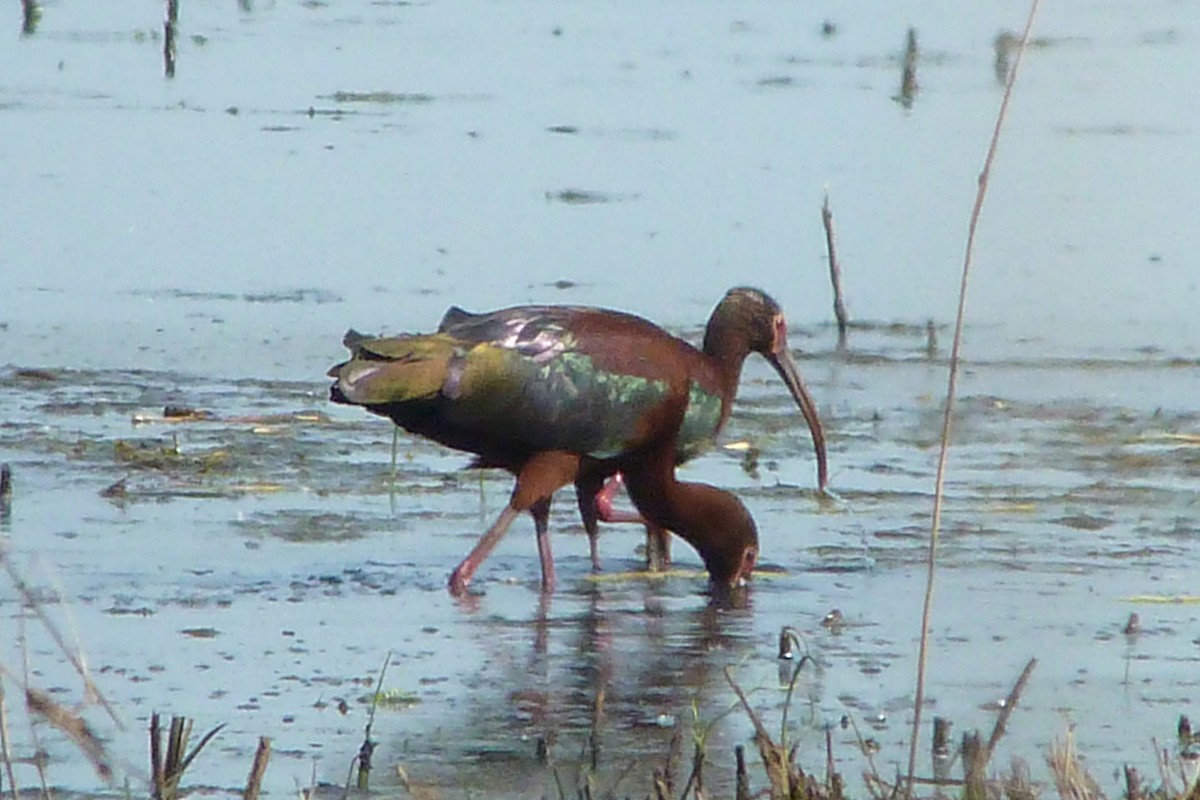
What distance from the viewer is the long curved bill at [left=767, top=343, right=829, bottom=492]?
8.73 metres

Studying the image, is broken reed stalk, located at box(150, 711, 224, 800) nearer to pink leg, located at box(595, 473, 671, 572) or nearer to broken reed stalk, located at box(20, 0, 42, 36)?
pink leg, located at box(595, 473, 671, 572)

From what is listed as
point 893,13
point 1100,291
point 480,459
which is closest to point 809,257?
point 1100,291

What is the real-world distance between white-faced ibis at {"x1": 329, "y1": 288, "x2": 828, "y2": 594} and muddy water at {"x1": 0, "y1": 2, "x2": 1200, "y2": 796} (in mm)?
190

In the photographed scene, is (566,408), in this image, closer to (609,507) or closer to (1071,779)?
(609,507)

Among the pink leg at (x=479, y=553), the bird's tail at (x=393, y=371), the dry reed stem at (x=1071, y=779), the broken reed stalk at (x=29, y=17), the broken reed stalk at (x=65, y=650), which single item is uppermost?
the broken reed stalk at (x=29, y=17)

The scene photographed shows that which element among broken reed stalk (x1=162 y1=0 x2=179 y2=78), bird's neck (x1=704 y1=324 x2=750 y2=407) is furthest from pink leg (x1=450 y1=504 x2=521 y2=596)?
broken reed stalk (x1=162 y1=0 x2=179 y2=78)

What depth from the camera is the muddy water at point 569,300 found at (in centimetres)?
661

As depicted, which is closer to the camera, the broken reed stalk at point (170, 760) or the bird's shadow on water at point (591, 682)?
the broken reed stalk at point (170, 760)

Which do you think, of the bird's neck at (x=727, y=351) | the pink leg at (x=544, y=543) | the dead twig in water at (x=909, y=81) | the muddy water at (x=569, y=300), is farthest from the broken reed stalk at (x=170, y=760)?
the dead twig in water at (x=909, y=81)

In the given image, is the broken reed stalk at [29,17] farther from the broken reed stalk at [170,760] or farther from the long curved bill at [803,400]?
the broken reed stalk at [170,760]

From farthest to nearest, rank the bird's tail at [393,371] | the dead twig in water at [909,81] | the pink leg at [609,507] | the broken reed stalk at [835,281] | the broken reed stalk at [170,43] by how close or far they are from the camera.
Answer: the broken reed stalk at [170,43]
the dead twig in water at [909,81]
the broken reed stalk at [835,281]
the pink leg at [609,507]
the bird's tail at [393,371]

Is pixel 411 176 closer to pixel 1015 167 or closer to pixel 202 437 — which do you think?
pixel 1015 167

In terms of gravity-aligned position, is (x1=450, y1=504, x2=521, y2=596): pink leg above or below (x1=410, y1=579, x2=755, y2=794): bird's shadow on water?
above

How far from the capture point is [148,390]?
33.7ft
